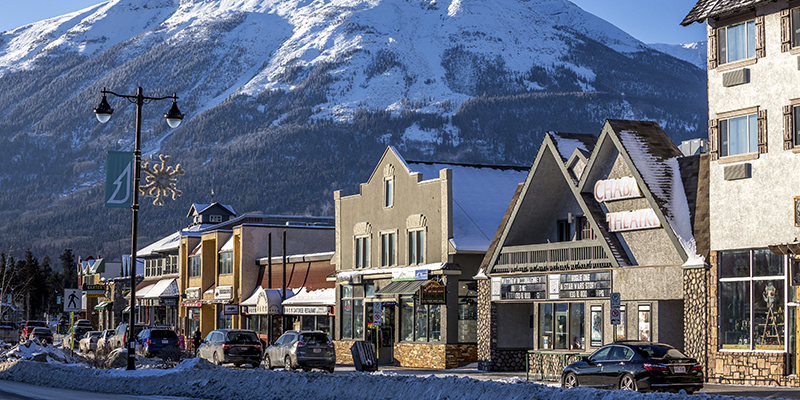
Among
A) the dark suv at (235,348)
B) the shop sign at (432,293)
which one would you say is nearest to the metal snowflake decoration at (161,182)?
the dark suv at (235,348)

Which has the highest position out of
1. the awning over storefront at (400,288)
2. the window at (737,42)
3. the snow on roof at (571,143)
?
the window at (737,42)

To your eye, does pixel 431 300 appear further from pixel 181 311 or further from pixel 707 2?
pixel 181 311

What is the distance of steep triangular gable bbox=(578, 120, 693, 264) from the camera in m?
32.7

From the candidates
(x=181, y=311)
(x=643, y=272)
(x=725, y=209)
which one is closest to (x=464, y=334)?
(x=643, y=272)

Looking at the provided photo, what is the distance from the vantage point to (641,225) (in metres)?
33.8

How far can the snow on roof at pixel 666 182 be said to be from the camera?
1265 inches

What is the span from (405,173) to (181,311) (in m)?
35.1

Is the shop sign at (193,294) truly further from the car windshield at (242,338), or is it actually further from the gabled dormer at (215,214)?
the gabled dormer at (215,214)

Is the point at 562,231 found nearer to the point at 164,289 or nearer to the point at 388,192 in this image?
the point at 388,192

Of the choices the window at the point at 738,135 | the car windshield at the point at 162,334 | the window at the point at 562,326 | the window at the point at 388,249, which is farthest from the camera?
the window at the point at 388,249

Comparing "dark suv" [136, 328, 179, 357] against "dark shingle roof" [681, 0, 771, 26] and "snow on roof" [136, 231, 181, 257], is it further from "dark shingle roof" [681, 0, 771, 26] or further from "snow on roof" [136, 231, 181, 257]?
"snow on roof" [136, 231, 181, 257]

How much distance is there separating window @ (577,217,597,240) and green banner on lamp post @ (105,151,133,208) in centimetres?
1648

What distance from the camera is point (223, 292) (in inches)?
2635

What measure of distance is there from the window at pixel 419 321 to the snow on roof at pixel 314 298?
24.4 feet
